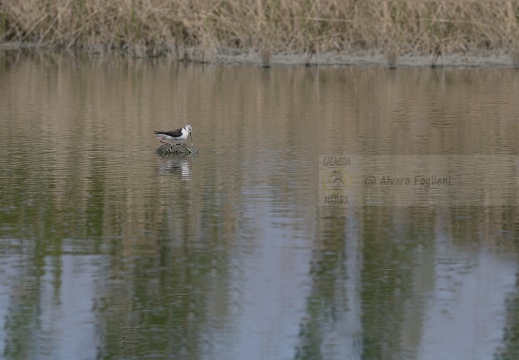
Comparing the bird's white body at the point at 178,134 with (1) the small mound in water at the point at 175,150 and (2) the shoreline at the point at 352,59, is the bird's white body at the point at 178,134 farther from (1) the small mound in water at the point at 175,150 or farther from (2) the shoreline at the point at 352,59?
(2) the shoreline at the point at 352,59

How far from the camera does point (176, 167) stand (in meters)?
14.2

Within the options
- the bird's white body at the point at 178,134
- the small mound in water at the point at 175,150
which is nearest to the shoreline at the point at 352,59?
the bird's white body at the point at 178,134

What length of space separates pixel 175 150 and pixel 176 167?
0.89 meters

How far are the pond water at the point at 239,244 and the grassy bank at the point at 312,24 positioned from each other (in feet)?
25.7

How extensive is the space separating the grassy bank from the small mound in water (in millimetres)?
11710

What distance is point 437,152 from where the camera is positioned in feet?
50.6

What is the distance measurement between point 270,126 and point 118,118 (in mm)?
2178

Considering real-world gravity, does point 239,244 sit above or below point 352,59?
below
